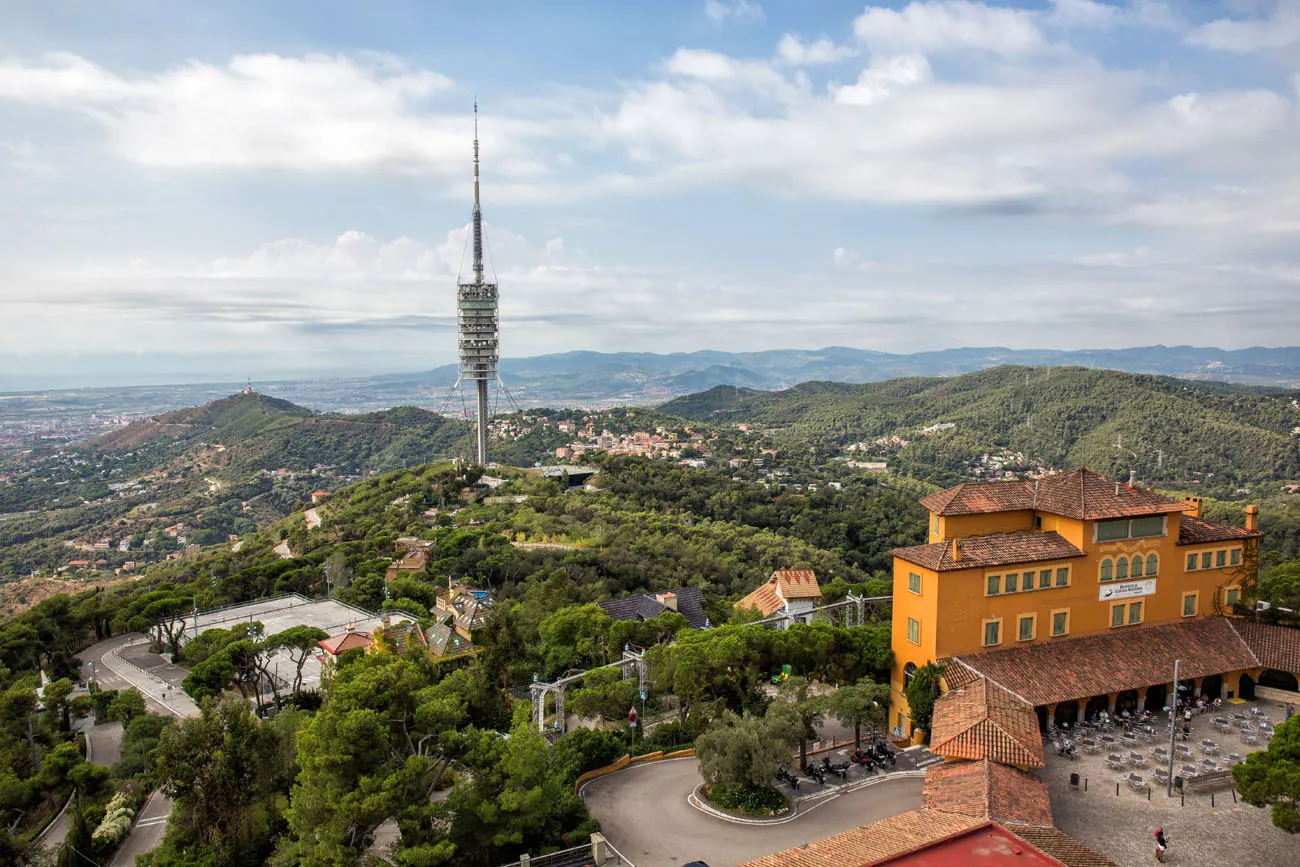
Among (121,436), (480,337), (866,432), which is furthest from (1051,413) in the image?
(121,436)

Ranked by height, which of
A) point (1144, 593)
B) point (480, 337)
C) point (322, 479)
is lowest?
point (322, 479)

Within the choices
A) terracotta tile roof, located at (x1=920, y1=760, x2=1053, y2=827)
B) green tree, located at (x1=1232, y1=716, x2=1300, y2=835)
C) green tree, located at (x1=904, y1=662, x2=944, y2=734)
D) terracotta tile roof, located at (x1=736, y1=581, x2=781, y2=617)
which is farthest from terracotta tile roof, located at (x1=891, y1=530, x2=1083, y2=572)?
terracotta tile roof, located at (x1=736, y1=581, x2=781, y2=617)

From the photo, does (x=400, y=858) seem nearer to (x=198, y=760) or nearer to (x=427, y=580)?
(x=198, y=760)

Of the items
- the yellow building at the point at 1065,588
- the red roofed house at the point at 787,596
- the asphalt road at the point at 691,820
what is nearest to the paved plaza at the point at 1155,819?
the yellow building at the point at 1065,588

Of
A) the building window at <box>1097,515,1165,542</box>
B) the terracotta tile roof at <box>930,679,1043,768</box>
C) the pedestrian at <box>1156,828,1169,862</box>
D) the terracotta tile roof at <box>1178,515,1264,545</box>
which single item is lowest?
the pedestrian at <box>1156,828,1169,862</box>

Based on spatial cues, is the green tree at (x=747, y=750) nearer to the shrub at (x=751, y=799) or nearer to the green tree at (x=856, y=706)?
the shrub at (x=751, y=799)

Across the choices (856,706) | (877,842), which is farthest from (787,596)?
(877,842)

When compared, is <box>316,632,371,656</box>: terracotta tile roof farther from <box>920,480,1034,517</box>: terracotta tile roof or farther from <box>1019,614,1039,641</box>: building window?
<box>1019,614,1039,641</box>: building window
